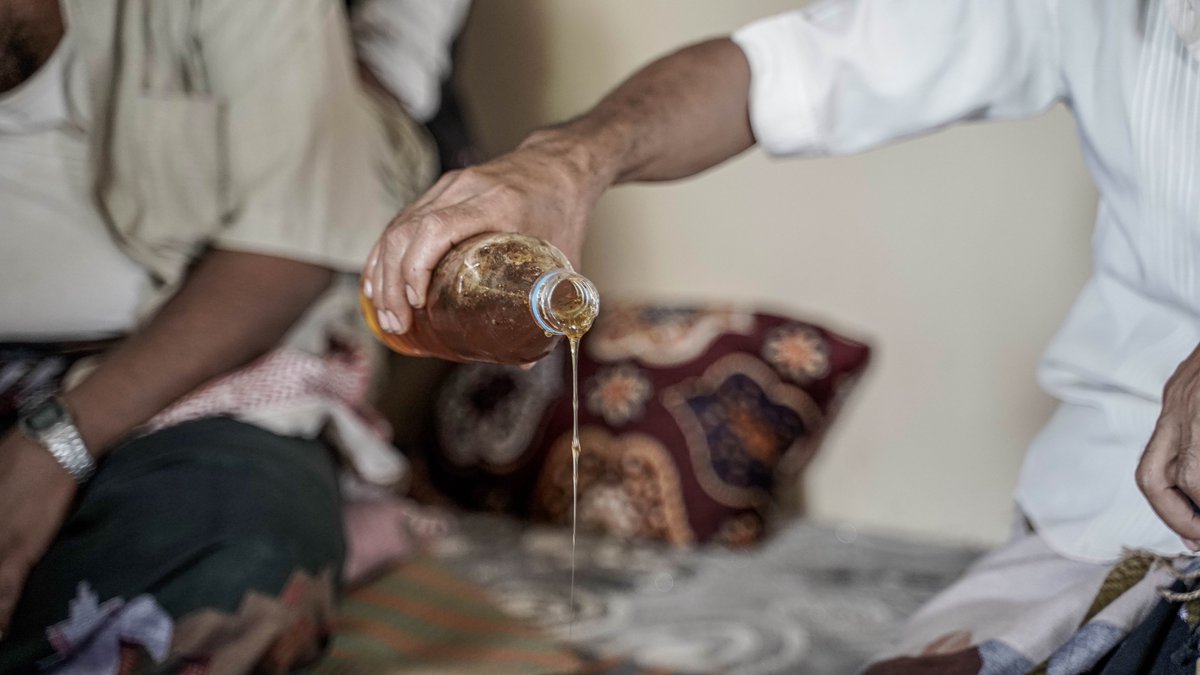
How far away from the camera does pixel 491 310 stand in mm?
735

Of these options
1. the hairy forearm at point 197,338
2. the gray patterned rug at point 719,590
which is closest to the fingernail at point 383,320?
the hairy forearm at point 197,338

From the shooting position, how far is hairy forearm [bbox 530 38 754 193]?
87 cm

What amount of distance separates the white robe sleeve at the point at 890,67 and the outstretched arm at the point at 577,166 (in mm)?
28

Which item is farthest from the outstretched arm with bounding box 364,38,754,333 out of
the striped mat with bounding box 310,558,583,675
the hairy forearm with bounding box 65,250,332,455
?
the striped mat with bounding box 310,558,583,675

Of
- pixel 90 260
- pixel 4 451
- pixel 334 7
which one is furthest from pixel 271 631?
pixel 334 7

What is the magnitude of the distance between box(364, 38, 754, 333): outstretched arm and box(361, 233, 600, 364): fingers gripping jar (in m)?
0.01

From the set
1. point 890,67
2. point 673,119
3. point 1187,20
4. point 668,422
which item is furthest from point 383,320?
point 668,422

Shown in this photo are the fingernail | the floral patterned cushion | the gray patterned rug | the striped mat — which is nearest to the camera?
the fingernail

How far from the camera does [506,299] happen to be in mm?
725

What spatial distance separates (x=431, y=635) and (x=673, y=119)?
607mm

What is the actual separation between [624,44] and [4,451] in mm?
1188

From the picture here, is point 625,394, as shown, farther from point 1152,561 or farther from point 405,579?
point 1152,561

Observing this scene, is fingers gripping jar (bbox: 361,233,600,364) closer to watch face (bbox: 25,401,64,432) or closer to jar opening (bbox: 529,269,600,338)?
jar opening (bbox: 529,269,600,338)

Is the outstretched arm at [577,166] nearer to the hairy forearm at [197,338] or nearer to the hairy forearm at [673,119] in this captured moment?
the hairy forearm at [673,119]
